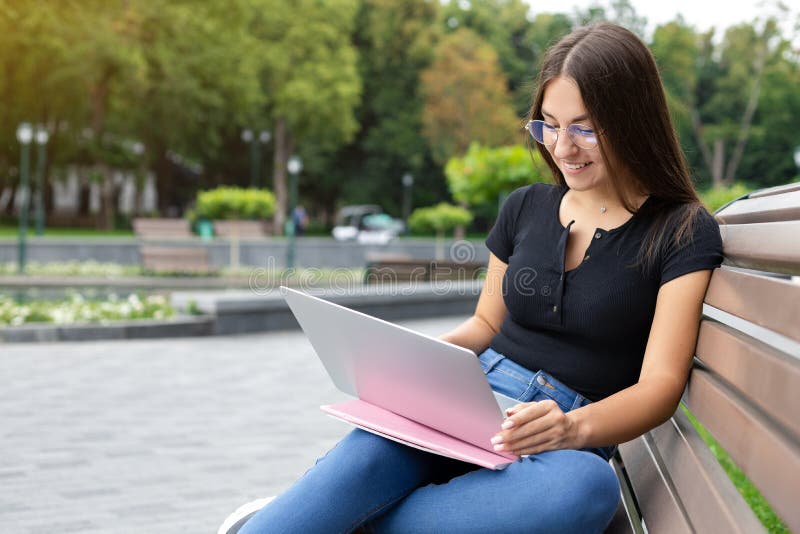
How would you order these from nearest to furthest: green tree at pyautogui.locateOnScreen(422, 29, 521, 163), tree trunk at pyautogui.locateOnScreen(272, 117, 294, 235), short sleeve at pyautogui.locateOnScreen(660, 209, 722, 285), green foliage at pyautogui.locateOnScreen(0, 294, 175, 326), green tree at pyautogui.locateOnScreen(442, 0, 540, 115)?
short sleeve at pyautogui.locateOnScreen(660, 209, 722, 285) → green foliage at pyautogui.locateOnScreen(0, 294, 175, 326) → tree trunk at pyautogui.locateOnScreen(272, 117, 294, 235) → green tree at pyautogui.locateOnScreen(422, 29, 521, 163) → green tree at pyautogui.locateOnScreen(442, 0, 540, 115)

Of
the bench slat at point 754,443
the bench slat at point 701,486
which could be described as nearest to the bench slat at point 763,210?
the bench slat at point 754,443

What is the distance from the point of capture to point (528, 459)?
1.95 m

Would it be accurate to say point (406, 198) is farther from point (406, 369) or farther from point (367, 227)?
point (406, 369)

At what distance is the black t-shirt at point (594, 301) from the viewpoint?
2.23m

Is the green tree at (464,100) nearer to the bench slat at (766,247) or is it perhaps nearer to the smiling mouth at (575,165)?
the smiling mouth at (575,165)

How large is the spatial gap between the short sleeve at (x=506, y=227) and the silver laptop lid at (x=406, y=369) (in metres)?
0.68

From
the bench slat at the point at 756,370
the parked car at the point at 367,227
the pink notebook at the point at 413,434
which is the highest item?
the bench slat at the point at 756,370

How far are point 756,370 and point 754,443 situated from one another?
0.44 feet

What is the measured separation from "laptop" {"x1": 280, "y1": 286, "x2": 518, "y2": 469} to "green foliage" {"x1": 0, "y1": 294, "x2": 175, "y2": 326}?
7.68 m

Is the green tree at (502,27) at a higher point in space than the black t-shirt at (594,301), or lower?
higher

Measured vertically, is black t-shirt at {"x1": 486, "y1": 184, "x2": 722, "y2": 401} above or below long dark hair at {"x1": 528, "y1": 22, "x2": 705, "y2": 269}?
below

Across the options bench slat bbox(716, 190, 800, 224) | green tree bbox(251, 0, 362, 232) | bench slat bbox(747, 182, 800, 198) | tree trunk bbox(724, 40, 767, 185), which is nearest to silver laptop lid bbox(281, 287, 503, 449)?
bench slat bbox(716, 190, 800, 224)

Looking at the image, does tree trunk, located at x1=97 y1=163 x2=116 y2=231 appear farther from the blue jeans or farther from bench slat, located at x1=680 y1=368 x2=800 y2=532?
bench slat, located at x1=680 y1=368 x2=800 y2=532

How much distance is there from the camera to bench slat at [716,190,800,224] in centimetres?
182
